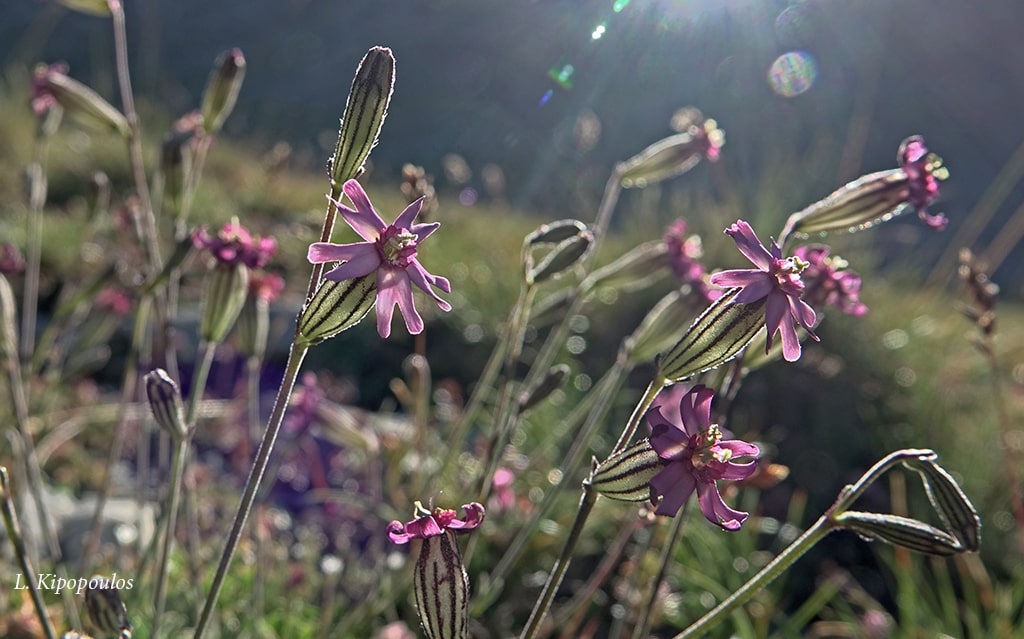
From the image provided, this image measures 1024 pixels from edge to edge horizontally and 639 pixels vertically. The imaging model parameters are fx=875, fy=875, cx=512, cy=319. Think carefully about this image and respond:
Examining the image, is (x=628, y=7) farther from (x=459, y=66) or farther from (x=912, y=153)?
(x=912, y=153)

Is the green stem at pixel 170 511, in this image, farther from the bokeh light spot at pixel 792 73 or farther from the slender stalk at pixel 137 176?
the bokeh light spot at pixel 792 73

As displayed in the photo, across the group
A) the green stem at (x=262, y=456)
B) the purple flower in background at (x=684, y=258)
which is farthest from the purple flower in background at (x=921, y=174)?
the green stem at (x=262, y=456)

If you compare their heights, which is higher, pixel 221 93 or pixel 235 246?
pixel 221 93

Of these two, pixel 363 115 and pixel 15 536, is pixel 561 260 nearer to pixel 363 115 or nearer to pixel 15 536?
pixel 363 115

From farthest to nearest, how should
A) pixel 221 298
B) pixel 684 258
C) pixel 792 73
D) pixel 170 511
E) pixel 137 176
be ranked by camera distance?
pixel 792 73 < pixel 684 258 < pixel 137 176 < pixel 221 298 < pixel 170 511

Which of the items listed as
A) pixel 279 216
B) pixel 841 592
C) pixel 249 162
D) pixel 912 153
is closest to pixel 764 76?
pixel 249 162

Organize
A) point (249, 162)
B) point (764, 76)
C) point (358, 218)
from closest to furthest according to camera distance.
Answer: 1. point (358, 218)
2. point (249, 162)
3. point (764, 76)

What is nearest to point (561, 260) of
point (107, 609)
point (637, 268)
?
point (637, 268)
